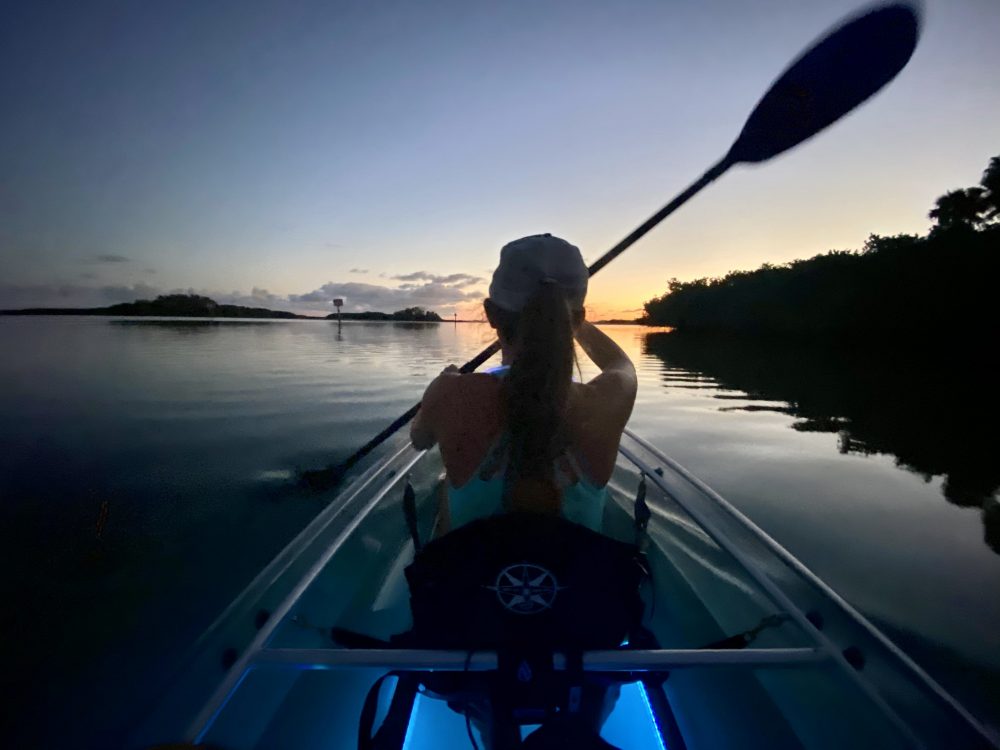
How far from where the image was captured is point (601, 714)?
1370mm

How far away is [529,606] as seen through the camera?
3.58 feet

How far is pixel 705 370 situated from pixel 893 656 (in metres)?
16.0

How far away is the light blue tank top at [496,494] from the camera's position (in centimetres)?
128

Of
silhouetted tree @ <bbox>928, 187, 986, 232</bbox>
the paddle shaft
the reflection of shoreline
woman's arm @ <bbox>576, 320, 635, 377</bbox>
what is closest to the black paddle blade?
the paddle shaft

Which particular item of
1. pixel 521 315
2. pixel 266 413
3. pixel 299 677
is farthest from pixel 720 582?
pixel 266 413

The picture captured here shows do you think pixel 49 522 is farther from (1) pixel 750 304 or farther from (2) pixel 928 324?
(1) pixel 750 304

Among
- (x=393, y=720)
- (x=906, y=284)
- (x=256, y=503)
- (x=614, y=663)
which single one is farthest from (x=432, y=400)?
(x=906, y=284)

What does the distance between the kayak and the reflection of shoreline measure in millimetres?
3444

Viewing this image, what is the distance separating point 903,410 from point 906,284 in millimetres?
28693

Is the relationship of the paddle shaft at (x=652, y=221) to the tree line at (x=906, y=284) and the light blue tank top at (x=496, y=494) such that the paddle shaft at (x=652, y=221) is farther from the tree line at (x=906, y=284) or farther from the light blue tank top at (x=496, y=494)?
the tree line at (x=906, y=284)

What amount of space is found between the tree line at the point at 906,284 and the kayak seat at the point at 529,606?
120 feet

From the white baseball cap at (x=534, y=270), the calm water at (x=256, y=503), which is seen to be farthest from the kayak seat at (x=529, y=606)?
the calm water at (x=256, y=503)

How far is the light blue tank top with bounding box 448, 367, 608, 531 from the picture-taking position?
4.18 feet

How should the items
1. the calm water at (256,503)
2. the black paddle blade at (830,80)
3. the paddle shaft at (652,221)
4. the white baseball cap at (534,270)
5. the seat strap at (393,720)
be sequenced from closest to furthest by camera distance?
the seat strap at (393,720) < the white baseball cap at (534,270) < the black paddle blade at (830,80) < the calm water at (256,503) < the paddle shaft at (652,221)
